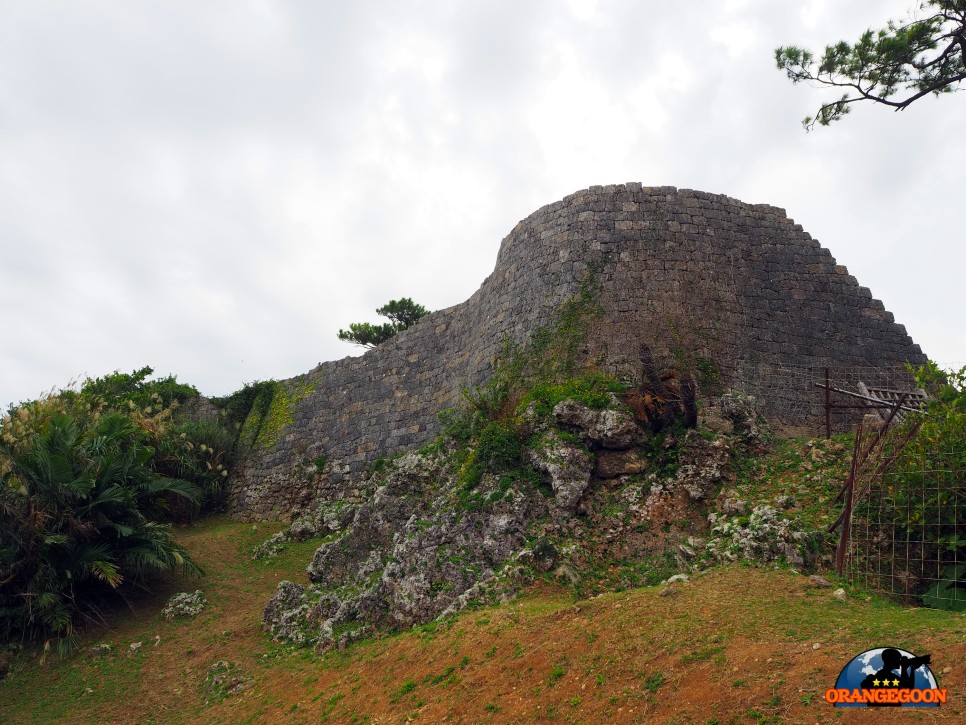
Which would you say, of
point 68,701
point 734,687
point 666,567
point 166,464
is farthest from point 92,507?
point 734,687

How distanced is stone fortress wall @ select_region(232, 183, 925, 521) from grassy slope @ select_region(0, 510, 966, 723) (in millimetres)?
5647

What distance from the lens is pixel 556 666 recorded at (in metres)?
7.51

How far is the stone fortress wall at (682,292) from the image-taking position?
13680mm

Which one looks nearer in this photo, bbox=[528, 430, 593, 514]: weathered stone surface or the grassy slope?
the grassy slope

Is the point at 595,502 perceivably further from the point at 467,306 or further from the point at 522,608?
the point at 467,306


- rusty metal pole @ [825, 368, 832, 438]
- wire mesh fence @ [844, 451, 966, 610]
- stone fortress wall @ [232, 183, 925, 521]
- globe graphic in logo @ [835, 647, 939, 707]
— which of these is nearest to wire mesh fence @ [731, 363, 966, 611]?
wire mesh fence @ [844, 451, 966, 610]

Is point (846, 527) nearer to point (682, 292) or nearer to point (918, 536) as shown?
point (918, 536)

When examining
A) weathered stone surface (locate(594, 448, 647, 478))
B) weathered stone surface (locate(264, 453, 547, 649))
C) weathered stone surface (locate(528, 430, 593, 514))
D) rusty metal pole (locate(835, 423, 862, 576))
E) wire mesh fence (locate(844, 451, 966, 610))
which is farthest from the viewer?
weathered stone surface (locate(594, 448, 647, 478))

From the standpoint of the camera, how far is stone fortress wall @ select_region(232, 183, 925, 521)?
13.7 meters

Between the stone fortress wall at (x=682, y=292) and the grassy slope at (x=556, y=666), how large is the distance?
5647 millimetres

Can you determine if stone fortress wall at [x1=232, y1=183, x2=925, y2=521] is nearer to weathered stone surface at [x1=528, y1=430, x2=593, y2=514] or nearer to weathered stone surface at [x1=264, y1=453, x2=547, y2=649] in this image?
weathered stone surface at [x1=528, y1=430, x2=593, y2=514]

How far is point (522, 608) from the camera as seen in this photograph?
368 inches

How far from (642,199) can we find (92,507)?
484 inches

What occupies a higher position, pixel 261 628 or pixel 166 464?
pixel 166 464
